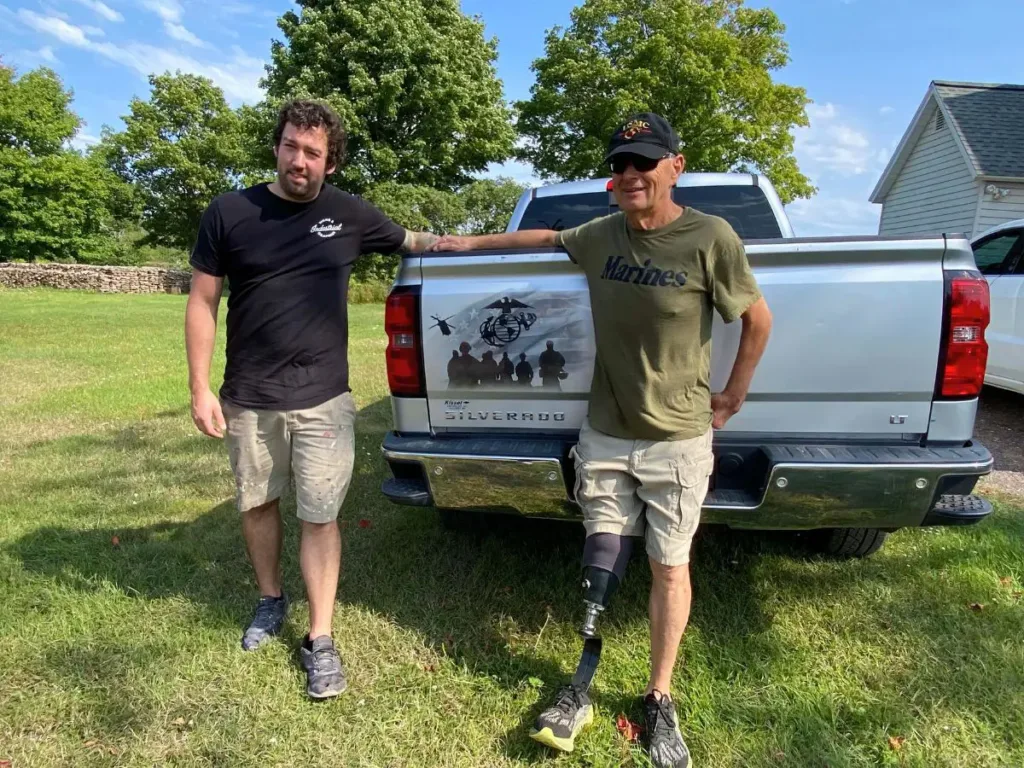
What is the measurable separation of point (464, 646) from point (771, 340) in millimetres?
1650

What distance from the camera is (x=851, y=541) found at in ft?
10.2

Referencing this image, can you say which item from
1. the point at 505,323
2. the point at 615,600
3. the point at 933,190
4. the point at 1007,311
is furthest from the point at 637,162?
the point at 933,190

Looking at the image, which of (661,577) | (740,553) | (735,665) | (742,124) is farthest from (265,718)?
(742,124)

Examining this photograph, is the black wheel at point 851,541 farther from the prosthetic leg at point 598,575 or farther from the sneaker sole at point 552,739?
the sneaker sole at point 552,739

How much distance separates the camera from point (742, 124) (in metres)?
24.1

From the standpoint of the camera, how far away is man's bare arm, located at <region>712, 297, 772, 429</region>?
2.05 m

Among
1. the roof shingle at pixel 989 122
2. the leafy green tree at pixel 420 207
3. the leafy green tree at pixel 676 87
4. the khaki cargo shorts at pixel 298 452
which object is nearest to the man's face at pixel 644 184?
the khaki cargo shorts at pixel 298 452

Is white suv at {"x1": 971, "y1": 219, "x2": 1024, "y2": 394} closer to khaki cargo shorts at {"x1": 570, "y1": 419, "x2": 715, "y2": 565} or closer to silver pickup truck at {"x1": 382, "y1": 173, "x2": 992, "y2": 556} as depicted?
silver pickup truck at {"x1": 382, "y1": 173, "x2": 992, "y2": 556}

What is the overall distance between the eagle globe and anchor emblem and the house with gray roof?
44.5ft

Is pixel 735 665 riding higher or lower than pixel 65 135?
lower

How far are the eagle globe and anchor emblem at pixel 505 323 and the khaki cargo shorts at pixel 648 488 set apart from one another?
47cm

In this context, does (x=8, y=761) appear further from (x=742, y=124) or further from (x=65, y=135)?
(x=65, y=135)

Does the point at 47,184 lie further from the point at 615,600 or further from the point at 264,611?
the point at 615,600

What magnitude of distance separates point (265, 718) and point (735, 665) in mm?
1686
